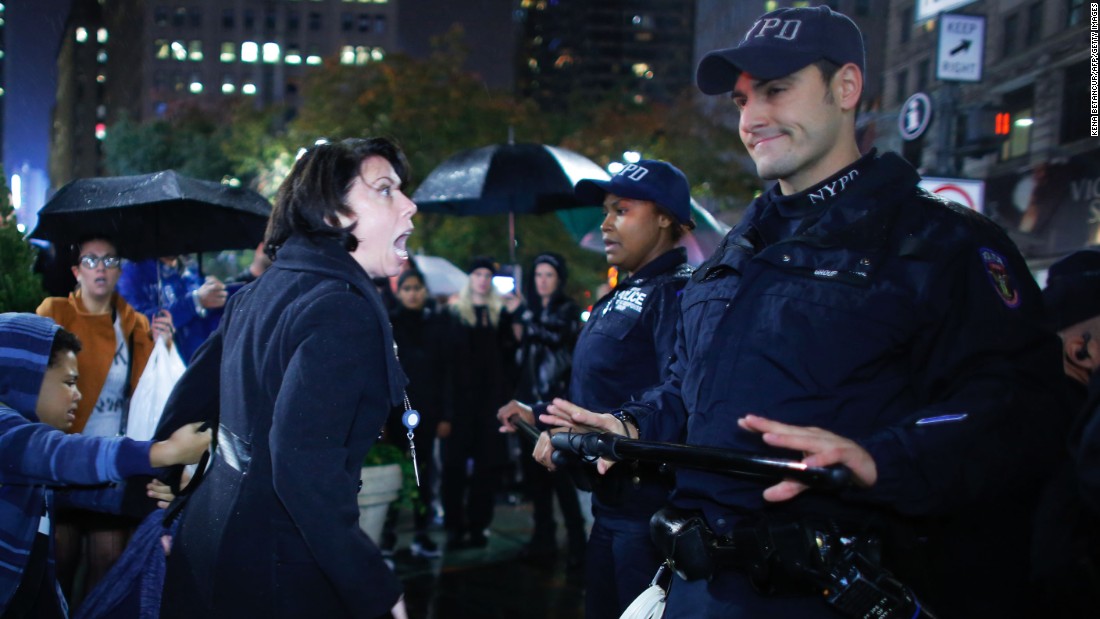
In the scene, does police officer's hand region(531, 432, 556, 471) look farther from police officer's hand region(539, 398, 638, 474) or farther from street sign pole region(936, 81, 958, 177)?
street sign pole region(936, 81, 958, 177)

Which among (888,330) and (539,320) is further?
(539,320)

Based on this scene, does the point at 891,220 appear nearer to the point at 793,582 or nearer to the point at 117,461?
the point at 793,582

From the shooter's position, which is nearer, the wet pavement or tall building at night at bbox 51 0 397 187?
the wet pavement

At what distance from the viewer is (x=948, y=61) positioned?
10.7m

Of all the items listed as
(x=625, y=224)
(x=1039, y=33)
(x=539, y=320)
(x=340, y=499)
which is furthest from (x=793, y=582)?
(x=1039, y=33)

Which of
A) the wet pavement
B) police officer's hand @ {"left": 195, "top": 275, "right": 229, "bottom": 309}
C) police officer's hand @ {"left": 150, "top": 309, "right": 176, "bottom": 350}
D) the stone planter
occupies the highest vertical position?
police officer's hand @ {"left": 195, "top": 275, "right": 229, "bottom": 309}

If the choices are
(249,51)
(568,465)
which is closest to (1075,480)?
(568,465)

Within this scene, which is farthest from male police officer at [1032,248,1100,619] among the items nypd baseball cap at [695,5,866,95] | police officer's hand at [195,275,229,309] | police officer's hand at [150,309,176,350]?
police officer's hand at [195,275,229,309]

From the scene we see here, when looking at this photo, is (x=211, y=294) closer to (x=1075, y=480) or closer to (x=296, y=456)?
(x=296, y=456)

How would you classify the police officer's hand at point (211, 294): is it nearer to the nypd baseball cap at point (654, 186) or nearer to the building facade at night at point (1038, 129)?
the nypd baseball cap at point (654, 186)

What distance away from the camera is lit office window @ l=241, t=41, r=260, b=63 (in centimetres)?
10181

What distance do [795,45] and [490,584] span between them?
5695 millimetres

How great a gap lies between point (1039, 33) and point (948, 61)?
12.7 meters

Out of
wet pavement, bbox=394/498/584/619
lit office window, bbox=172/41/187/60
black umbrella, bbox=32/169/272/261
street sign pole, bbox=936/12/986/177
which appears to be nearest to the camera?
black umbrella, bbox=32/169/272/261
